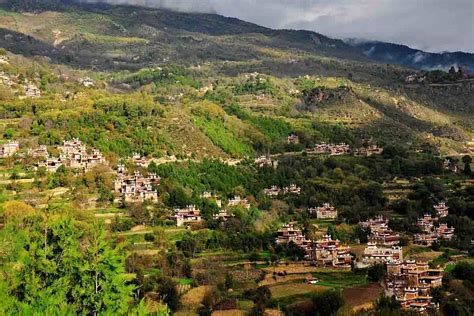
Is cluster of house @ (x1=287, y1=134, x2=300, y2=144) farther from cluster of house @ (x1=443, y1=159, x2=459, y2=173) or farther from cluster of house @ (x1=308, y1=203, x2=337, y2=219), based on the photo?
cluster of house @ (x1=308, y1=203, x2=337, y2=219)

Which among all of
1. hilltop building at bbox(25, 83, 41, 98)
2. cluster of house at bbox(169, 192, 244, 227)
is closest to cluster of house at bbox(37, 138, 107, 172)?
cluster of house at bbox(169, 192, 244, 227)

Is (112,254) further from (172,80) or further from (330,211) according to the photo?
(172,80)

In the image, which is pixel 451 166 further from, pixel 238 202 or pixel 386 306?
pixel 386 306

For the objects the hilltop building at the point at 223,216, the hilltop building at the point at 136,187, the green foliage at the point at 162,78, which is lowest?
the hilltop building at the point at 223,216

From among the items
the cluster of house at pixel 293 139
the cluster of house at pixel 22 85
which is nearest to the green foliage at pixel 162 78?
the cluster of house at pixel 293 139

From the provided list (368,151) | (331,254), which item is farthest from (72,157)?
(368,151)

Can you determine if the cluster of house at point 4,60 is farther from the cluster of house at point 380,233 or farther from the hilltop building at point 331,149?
the cluster of house at point 380,233
